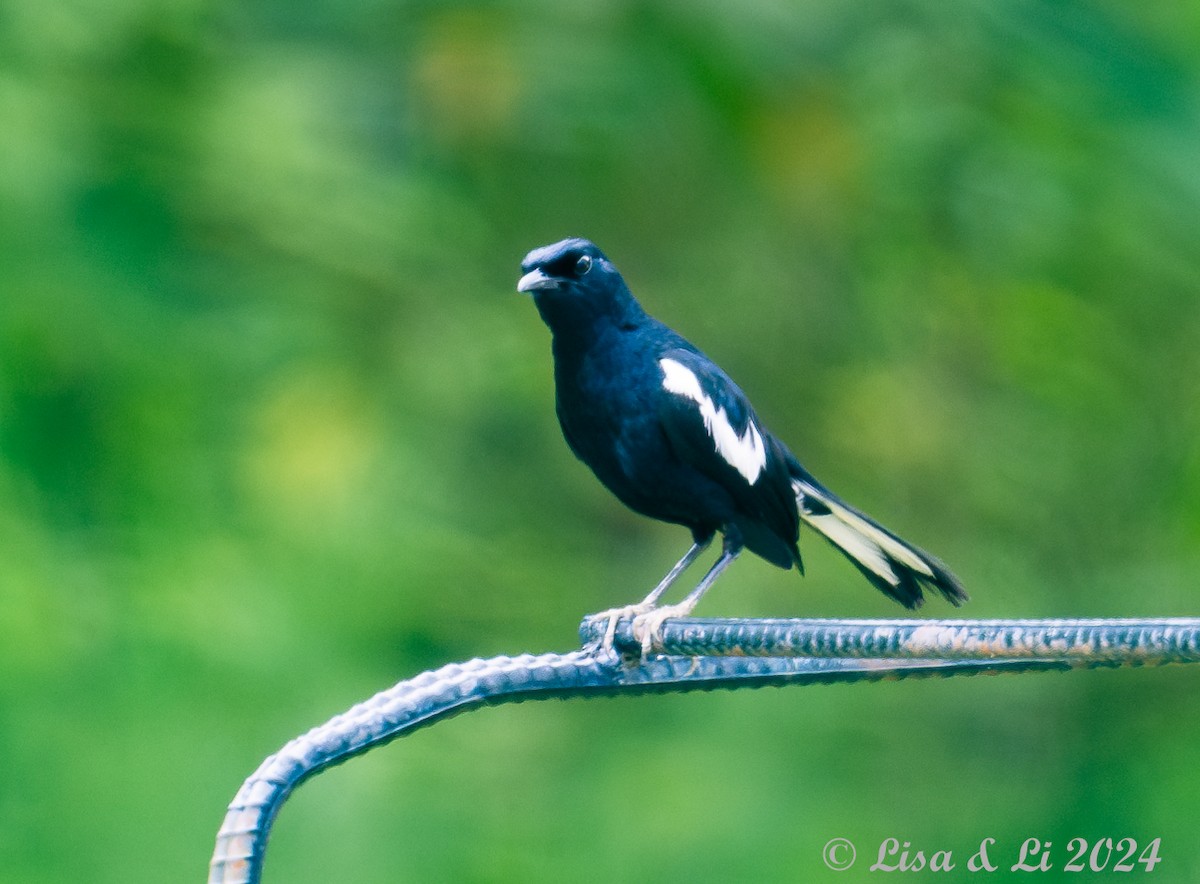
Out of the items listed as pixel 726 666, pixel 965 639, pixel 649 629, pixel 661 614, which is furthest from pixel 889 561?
pixel 965 639

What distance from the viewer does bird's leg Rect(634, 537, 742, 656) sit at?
245cm

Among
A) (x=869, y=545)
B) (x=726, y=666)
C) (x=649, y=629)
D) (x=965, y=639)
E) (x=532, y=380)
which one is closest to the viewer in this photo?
(x=965, y=639)

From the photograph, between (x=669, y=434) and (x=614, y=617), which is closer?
(x=614, y=617)

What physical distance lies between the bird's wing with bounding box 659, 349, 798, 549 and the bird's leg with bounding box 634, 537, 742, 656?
15cm

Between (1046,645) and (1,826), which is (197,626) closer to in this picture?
(1,826)

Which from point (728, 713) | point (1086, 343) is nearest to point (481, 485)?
point (728, 713)

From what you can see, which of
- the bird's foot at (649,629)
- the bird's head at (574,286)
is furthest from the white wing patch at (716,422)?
the bird's foot at (649,629)

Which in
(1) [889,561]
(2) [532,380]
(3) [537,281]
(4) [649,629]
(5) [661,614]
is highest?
(2) [532,380]

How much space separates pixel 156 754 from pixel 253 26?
2449 mm

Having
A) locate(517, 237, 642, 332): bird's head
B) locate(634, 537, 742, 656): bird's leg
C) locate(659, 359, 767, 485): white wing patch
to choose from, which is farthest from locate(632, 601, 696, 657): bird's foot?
locate(517, 237, 642, 332): bird's head

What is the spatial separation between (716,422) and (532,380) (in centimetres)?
260

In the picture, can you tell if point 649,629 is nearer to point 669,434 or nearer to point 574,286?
point 669,434

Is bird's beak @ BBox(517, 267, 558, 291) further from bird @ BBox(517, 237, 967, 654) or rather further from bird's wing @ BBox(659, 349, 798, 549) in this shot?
bird's wing @ BBox(659, 349, 798, 549)

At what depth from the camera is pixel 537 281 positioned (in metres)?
3.45
